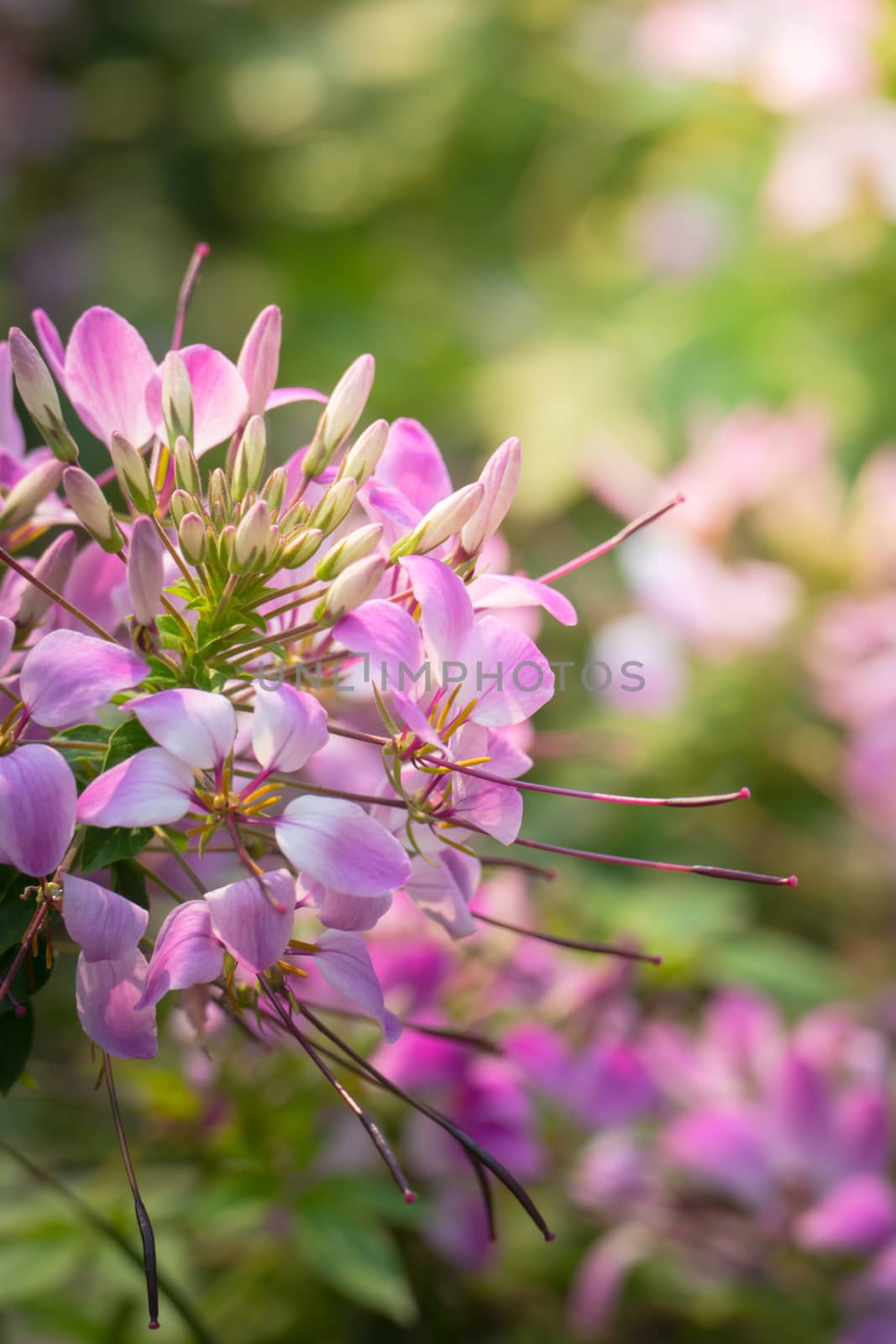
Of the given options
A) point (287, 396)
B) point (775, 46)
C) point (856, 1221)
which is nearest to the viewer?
point (287, 396)

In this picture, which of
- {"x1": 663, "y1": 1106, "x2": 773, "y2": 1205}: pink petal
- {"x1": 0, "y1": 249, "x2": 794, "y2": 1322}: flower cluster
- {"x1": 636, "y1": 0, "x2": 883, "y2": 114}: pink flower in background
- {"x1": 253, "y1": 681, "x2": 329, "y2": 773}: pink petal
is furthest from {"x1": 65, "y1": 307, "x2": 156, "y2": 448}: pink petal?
{"x1": 636, "y1": 0, "x2": 883, "y2": 114}: pink flower in background

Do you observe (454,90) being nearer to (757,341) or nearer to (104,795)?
(757,341)

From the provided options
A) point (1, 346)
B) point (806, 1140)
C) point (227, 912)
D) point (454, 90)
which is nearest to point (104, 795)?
point (227, 912)

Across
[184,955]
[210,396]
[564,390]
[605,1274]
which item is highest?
[210,396]

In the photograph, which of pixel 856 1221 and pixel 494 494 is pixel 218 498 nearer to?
pixel 494 494

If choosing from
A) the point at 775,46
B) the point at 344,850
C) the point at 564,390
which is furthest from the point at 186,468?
the point at 775,46

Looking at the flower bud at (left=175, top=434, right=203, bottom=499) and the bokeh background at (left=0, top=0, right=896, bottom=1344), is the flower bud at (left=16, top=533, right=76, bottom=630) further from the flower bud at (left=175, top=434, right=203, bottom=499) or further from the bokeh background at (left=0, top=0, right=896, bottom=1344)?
the bokeh background at (left=0, top=0, right=896, bottom=1344)

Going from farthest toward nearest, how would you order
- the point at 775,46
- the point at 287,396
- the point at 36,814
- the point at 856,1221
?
the point at 775,46 → the point at 856,1221 → the point at 287,396 → the point at 36,814

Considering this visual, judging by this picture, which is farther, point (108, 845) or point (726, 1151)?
point (726, 1151)
